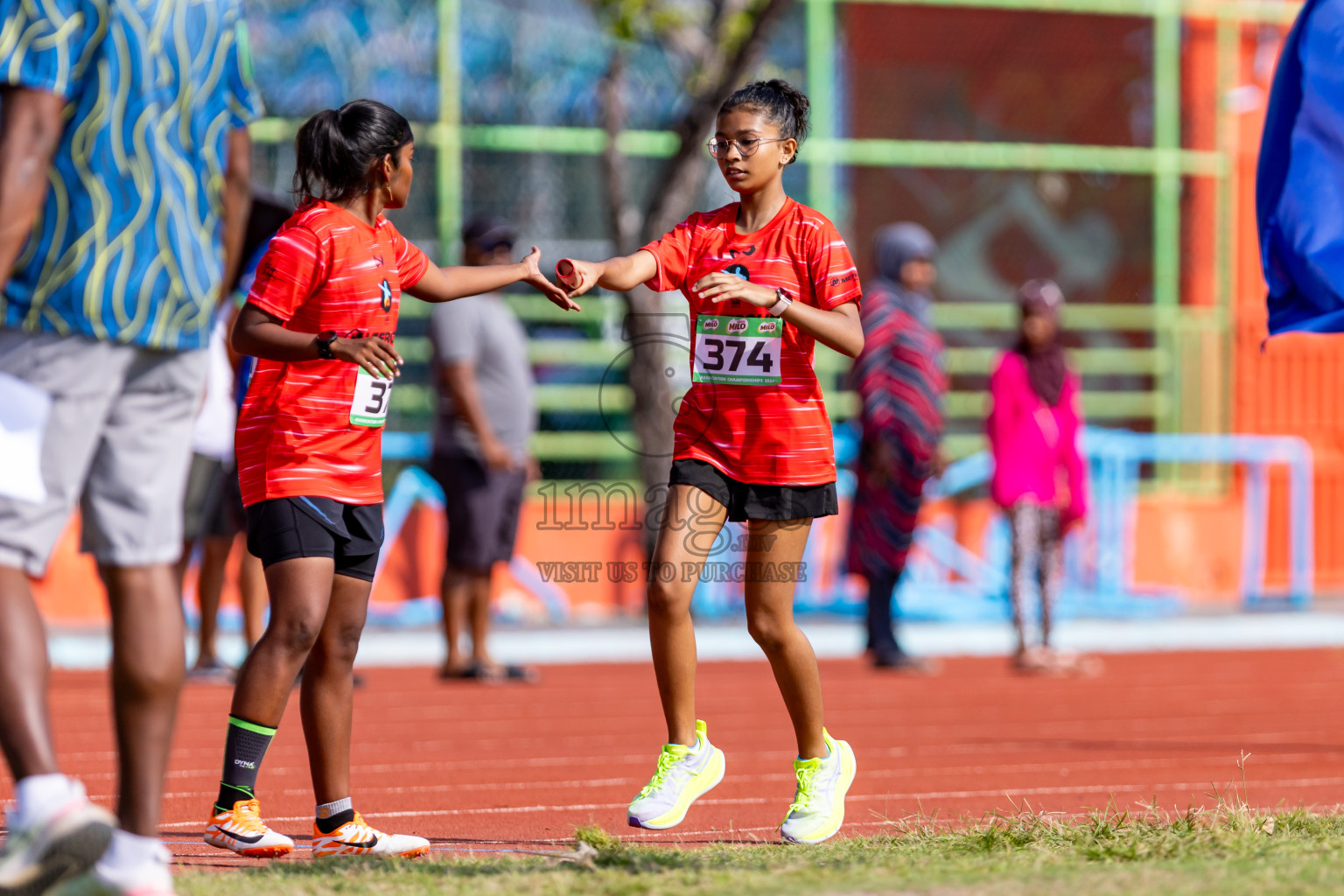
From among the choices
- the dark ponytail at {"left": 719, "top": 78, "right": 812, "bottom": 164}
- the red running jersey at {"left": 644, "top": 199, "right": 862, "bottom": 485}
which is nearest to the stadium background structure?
the dark ponytail at {"left": 719, "top": 78, "right": 812, "bottom": 164}

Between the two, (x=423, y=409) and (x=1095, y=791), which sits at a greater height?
(x=423, y=409)

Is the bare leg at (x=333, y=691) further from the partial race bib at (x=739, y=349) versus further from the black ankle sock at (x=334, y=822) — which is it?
the partial race bib at (x=739, y=349)

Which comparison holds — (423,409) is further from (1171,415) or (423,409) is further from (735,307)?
(735,307)

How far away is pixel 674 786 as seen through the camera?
4551 millimetres

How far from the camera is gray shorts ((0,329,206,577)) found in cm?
316

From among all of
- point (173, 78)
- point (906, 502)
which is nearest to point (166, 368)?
point (173, 78)

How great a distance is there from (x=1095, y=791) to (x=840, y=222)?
31.6ft

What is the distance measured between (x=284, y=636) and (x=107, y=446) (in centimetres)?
106

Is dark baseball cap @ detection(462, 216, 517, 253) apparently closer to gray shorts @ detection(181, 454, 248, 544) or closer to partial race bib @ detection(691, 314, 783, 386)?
gray shorts @ detection(181, 454, 248, 544)

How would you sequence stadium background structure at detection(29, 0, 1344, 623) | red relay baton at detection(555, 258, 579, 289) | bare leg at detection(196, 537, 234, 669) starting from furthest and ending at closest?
1. stadium background structure at detection(29, 0, 1344, 623)
2. bare leg at detection(196, 537, 234, 669)
3. red relay baton at detection(555, 258, 579, 289)

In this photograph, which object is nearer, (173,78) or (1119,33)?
(173,78)

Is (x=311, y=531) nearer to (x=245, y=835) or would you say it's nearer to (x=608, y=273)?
(x=245, y=835)

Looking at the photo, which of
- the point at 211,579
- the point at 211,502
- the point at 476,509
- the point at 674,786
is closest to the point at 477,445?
the point at 476,509

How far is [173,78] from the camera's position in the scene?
332cm
